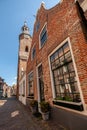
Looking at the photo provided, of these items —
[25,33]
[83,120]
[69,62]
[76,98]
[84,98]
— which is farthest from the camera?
[25,33]

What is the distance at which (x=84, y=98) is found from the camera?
2697 mm

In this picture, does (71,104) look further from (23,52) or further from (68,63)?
(23,52)

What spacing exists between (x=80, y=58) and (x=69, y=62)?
662mm

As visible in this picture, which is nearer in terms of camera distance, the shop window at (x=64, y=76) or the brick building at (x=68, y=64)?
the brick building at (x=68, y=64)

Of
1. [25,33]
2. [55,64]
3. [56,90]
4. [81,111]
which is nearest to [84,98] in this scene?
[81,111]

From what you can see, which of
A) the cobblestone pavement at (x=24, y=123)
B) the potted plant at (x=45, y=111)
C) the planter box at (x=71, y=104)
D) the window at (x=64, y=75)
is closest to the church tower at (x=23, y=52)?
the cobblestone pavement at (x=24, y=123)

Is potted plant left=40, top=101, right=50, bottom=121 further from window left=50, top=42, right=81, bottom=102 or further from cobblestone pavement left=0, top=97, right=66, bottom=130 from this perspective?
window left=50, top=42, right=81, bottom=102

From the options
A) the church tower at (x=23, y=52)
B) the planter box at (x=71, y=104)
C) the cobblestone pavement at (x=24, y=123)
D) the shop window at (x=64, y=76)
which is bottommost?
the cobblestone pavement at (x=24, y=123)

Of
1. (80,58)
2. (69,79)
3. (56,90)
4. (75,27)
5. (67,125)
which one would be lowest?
(67,125)

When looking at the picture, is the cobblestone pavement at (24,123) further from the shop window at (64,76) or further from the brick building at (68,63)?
the shop window at (64,76)

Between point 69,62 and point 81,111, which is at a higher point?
point 69,62

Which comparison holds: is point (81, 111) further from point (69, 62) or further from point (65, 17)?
point (65, 17)

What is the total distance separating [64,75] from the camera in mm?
3871

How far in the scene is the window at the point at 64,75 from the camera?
3340 millimetres
